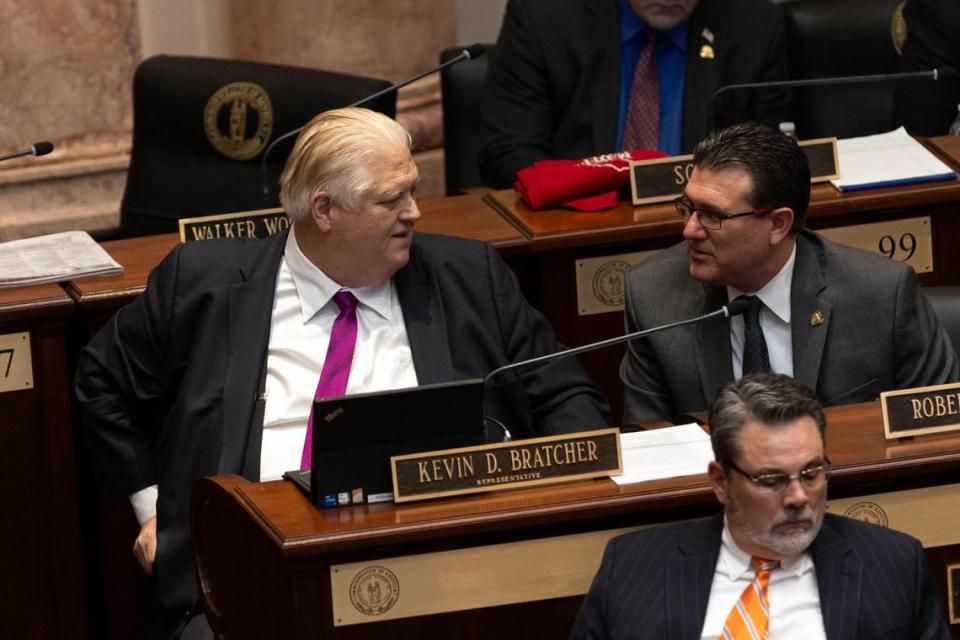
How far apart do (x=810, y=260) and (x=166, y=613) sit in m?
1.45

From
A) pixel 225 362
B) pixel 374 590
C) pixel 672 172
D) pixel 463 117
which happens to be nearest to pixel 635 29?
pixel 463 117

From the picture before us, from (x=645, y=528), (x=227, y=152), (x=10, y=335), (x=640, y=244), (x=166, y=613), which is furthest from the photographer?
(x=227, y=152)

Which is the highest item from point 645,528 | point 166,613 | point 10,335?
point 10,335

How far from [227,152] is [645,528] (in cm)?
244

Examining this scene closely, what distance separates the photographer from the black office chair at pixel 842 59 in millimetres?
5828

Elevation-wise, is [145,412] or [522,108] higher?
[522,108]

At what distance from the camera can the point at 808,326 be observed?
145 inches

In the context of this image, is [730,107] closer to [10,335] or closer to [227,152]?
[227,152]

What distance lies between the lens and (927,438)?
3.15 m

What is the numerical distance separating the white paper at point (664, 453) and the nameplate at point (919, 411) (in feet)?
1.01

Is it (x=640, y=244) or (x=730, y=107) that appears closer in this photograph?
(x=640, y=244)

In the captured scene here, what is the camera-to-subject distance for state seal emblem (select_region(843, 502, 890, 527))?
3084 millimetres

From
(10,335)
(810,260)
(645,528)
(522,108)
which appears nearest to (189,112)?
(522,108)

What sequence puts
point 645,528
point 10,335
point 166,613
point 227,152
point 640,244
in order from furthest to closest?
point 227,152 < point 640,244 < point 10,335 < point 166,613 < point 645,528
